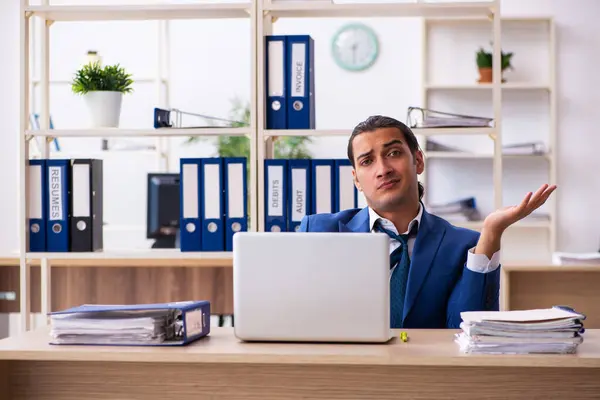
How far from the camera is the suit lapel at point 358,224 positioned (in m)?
2.31

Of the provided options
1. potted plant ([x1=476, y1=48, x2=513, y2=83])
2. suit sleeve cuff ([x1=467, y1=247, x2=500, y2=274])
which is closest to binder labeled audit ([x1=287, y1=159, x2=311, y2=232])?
suit sleeve cuff ([x1=467, y1=247, x2=500, y2=274])

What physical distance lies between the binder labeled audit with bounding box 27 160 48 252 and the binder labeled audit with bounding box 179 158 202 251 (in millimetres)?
510

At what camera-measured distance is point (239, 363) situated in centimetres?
174

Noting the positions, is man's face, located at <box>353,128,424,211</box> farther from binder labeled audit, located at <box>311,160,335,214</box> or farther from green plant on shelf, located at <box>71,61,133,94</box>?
green plant on shelf, located at <box>71,61,133,94</box>

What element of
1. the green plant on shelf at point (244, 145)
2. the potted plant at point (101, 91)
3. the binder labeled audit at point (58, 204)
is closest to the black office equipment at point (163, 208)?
the green plant on shelf at point (244, 145)

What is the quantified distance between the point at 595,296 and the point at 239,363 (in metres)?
2.78

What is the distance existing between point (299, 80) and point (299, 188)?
0.39 metres

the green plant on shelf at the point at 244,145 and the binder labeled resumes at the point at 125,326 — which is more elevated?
the green plant on shelf at the point at 244,145

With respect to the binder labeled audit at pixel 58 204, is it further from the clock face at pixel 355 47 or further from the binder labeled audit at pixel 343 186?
the clock face at pixel 355 47

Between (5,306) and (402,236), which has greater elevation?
(402,236)

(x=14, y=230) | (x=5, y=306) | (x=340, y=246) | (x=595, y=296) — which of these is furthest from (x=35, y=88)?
(x=340, y=246)

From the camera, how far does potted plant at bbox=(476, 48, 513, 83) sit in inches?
224

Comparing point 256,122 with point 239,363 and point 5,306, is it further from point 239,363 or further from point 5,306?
point 5,306

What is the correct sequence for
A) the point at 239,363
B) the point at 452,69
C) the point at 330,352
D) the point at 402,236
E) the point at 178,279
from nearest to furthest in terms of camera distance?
the point at 330,352
the point at 239,363
the point at 402,236
the point at 178,279
the point at 452,69
